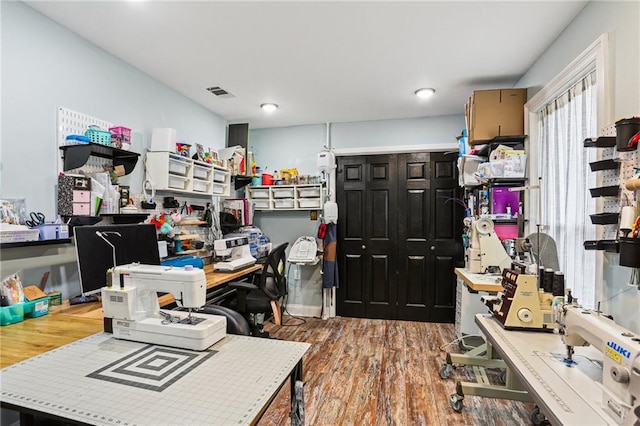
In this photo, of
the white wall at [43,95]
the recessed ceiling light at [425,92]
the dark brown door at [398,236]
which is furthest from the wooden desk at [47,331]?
the recessed ceiling light at [425,92]

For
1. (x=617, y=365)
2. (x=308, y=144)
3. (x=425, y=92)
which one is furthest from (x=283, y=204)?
(x=617, y=365)

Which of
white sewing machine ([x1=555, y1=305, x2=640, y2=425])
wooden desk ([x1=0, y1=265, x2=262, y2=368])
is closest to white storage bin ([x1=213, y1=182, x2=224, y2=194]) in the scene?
wooden desk ([x1=0, y1=265, x2=262, y2=368])

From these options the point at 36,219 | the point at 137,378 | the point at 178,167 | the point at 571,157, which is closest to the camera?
the point at 137,378

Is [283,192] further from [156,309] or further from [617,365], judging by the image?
[617,365]

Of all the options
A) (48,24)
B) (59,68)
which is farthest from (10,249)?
(48,24)

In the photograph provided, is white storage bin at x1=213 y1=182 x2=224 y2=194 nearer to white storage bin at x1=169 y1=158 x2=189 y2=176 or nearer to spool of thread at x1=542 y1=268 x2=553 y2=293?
white storage bin at x1=169 y1=158 x2=189 y2=176

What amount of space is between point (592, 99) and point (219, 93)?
3.08 metres

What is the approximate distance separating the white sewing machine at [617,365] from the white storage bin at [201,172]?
316 centimetres

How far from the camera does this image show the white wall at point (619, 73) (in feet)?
5.02

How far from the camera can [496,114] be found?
285 centimetres

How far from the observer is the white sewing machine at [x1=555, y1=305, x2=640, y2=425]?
0.91m

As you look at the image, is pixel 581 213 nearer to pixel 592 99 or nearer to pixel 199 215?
pixel 592 99

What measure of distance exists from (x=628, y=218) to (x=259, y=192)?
12.3 ft

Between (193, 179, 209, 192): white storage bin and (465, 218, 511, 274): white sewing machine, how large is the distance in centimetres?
263
